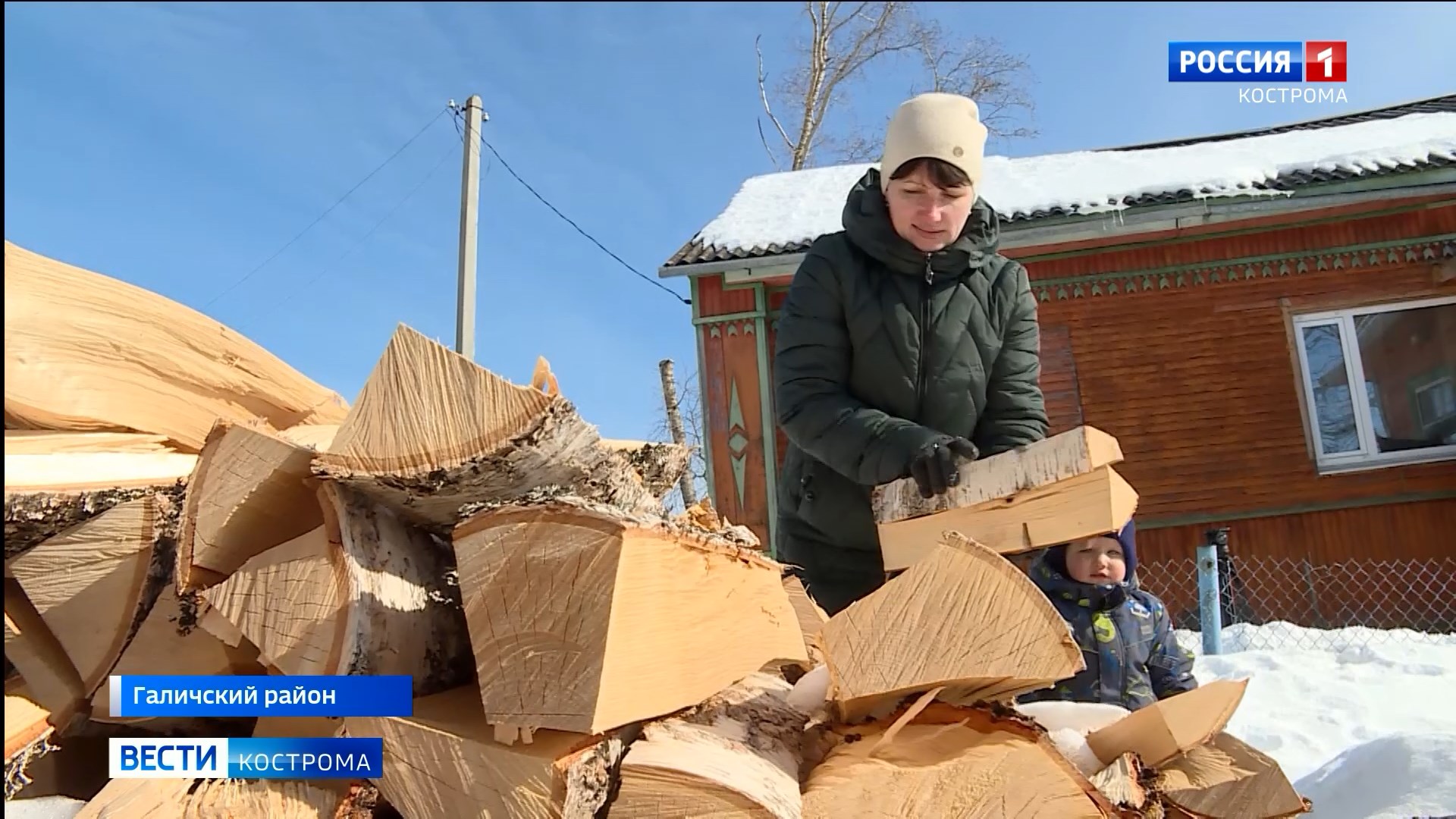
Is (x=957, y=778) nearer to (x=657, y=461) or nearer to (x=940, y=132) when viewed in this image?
(x=657, y=461)

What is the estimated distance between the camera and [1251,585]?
245 inches

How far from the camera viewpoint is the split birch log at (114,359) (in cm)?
193

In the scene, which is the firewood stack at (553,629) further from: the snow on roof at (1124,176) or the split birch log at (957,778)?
the snow on roof at (1124,176)

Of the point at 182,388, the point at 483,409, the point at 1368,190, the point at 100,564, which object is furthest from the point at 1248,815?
the point at 1368,190

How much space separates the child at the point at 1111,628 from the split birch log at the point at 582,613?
1.16 metres

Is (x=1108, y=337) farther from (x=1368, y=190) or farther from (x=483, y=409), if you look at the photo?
(x=483, y=409)

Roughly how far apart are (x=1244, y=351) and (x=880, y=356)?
5.60 meters

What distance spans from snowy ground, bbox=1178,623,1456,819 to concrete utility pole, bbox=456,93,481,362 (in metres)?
7.62

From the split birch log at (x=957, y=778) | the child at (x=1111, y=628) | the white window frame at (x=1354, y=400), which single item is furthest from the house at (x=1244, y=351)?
the split birch log at (x=957, y=778)

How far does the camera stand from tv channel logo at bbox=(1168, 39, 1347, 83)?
203 inches

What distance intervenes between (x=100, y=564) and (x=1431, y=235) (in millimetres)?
7840

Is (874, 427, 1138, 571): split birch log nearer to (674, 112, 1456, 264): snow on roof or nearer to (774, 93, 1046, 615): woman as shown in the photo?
(774, 93, 1046, 615): woman

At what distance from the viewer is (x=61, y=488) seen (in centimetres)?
170
